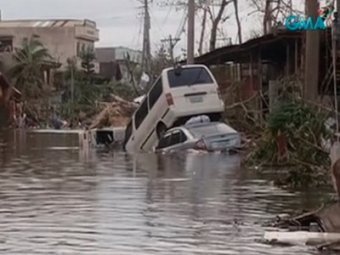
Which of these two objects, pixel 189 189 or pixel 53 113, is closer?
pixel 189 189

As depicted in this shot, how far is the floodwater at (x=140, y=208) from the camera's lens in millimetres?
11469

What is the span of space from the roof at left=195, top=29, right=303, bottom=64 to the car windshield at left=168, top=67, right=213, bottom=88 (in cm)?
168

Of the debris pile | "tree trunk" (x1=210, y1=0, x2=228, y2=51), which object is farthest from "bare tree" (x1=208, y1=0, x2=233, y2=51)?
the debris pile

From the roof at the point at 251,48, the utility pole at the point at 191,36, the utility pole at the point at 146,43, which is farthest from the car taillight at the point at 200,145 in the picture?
the utility pole at the point at 146,43

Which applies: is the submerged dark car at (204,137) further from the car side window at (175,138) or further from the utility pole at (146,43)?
the utility pole at (146,43)

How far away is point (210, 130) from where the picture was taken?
3112cm

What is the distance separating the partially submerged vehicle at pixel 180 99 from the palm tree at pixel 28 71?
42519mm

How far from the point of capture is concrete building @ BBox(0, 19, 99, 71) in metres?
97.3

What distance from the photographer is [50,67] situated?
270ft

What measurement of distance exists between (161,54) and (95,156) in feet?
136

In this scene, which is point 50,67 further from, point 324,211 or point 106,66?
point 324,211

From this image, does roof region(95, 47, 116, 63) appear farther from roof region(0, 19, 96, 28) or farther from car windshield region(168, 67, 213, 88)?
car windshield region(168, 67, 213, 88)

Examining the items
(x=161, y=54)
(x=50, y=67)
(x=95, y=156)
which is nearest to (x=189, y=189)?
(x=95, y=156)

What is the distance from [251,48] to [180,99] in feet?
11.1
